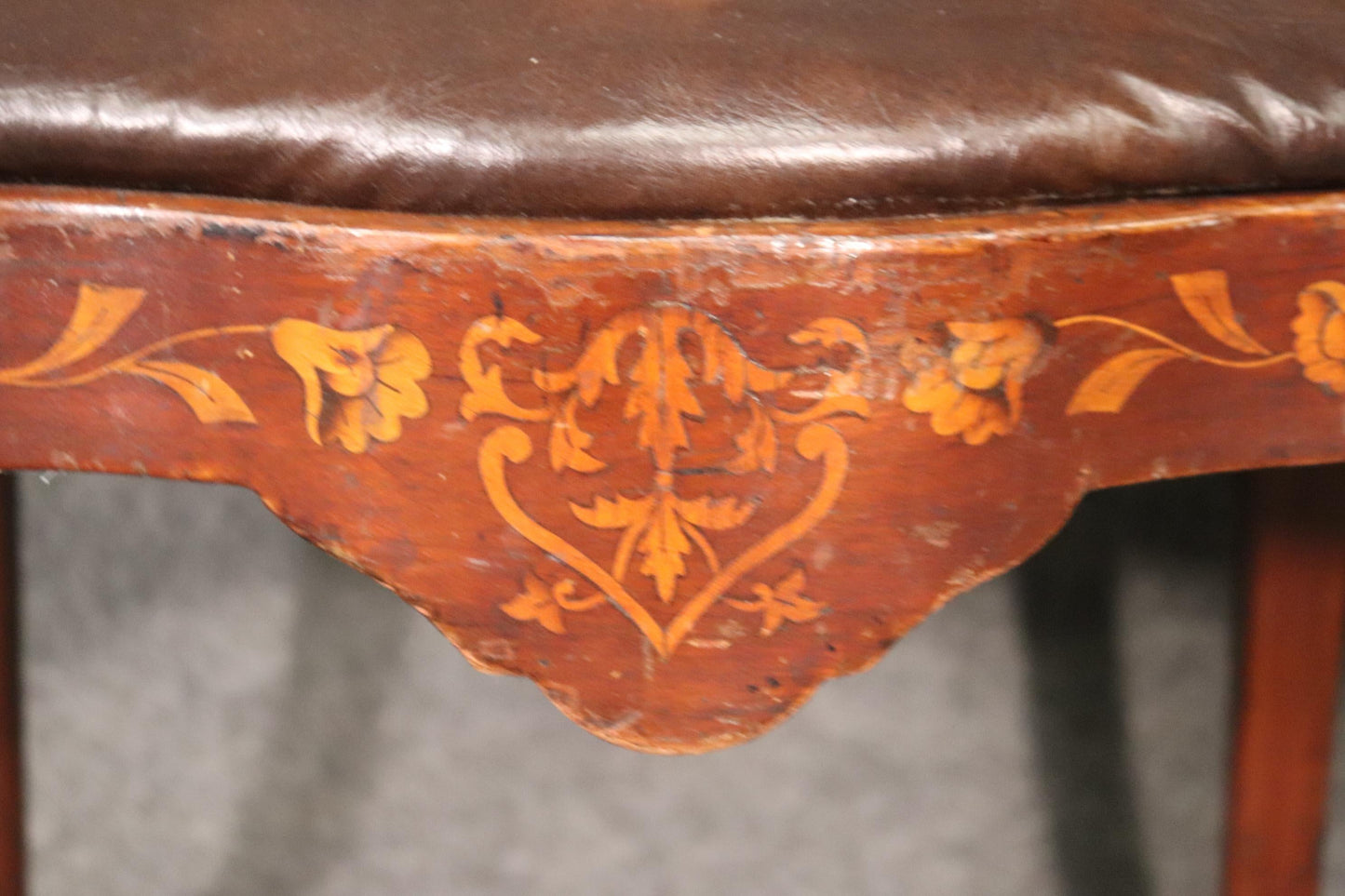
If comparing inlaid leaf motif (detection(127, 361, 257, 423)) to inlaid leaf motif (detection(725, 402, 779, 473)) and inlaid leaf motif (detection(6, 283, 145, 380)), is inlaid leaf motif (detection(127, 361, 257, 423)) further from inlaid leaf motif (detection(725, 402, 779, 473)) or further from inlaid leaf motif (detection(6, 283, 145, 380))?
inlaid leaf motif (detection(725, 402, 779, 473))

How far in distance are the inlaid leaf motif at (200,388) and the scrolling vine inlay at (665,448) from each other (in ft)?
0.20

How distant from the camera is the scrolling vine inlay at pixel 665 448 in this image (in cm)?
32

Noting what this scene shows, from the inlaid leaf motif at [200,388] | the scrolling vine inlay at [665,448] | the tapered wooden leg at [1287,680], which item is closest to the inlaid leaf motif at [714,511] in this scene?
the scrolling vine inlay at [665,448]

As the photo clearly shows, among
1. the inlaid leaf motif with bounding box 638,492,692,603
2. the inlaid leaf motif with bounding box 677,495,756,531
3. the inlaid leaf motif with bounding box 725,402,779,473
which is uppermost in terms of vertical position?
the inlaid leaf motif with bounding box 725,402,779,473

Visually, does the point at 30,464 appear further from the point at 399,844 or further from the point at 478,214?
the point at 399,844

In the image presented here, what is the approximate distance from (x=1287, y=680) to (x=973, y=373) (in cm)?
31

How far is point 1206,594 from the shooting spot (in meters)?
0.83

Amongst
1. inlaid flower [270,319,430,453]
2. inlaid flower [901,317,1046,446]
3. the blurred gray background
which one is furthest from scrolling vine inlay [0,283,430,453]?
the blurred gray background

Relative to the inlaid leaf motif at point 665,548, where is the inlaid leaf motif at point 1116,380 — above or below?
above

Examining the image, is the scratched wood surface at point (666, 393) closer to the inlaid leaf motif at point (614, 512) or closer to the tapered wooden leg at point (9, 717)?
the inlaid leaf motif at point (614, 512)

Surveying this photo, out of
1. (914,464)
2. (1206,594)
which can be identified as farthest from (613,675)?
(1206,594)

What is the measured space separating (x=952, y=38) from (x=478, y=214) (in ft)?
0.42

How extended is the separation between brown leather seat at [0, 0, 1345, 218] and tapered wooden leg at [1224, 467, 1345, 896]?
23cm

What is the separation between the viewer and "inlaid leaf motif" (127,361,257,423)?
1.08ft
